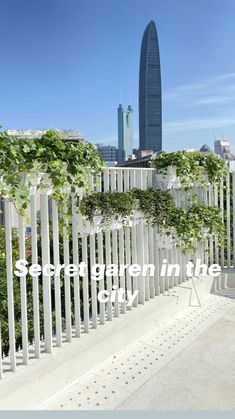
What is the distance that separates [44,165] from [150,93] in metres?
109

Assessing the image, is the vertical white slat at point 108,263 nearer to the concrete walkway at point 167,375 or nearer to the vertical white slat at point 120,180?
the concrete walkway at point 167,375

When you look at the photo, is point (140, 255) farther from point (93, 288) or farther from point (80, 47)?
point (80, 47)

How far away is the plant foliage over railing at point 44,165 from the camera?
2.32m

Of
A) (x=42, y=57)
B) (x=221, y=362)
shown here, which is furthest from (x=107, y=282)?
→ (x=42, y=57)

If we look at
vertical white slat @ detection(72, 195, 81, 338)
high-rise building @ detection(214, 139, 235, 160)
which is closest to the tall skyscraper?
high-rise building @ detection(214, 139, 235, 160)

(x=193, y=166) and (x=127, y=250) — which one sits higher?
(x=193, y=166)

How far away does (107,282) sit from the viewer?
11.3ft

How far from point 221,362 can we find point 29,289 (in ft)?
5.66

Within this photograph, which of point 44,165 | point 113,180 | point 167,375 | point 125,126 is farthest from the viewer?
point 125,126

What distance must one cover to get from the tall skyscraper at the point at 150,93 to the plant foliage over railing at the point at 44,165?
8122 cm

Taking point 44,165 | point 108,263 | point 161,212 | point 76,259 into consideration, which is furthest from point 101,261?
point 44,165

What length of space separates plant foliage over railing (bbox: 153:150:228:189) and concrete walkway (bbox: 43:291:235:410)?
1528 millimetres

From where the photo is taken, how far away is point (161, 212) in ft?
13.1

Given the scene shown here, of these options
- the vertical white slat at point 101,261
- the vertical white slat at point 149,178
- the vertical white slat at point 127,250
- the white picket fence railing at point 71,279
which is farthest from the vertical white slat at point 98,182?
the vertical white slat at point 149,178
